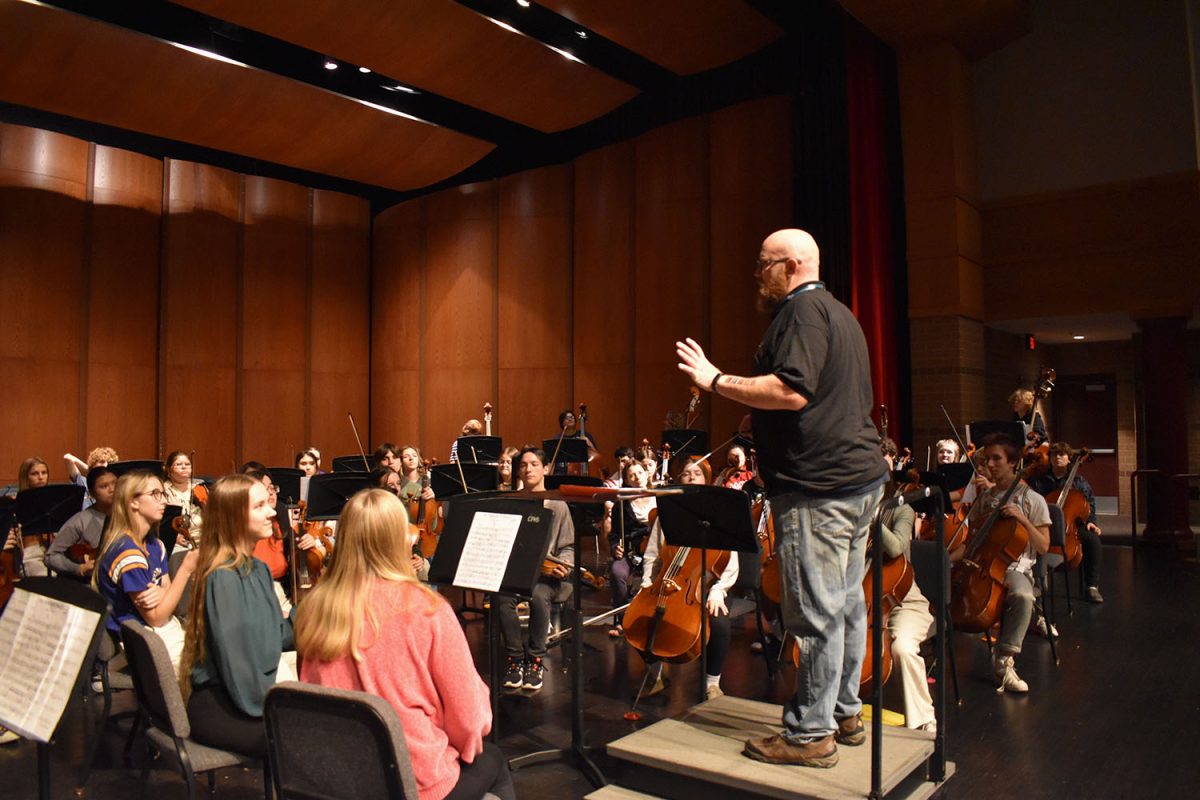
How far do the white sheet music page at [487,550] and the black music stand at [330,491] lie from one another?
229 cm

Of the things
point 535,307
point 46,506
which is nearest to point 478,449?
point 535,307

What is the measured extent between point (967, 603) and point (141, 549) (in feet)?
11.9

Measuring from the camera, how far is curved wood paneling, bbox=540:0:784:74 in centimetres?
886

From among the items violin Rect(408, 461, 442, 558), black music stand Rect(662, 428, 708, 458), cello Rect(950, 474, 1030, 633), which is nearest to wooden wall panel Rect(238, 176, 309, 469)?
black music stand Rect(662, 428, 708, 458)

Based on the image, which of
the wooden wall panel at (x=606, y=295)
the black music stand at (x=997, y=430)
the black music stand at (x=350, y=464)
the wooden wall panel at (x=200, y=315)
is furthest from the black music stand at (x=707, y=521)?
the wooden wall panel at (x=200, y=315)

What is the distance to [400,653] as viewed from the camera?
2.07m

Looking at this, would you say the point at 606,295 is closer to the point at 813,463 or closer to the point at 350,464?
the point at 350,464

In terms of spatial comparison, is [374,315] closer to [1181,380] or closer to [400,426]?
[400,426]

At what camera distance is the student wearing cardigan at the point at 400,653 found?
81.3 inches

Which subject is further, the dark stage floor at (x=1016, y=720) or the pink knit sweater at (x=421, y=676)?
the dark stage floor at (x=1016, y=720)

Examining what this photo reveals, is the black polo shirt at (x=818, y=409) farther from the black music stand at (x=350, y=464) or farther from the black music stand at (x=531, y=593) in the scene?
the black music stand at (x=350, y=464)

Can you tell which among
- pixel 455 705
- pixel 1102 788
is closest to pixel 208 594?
pixel 455 705

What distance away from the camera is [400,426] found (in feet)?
43.7

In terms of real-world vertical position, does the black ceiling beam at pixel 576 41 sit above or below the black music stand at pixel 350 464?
above
